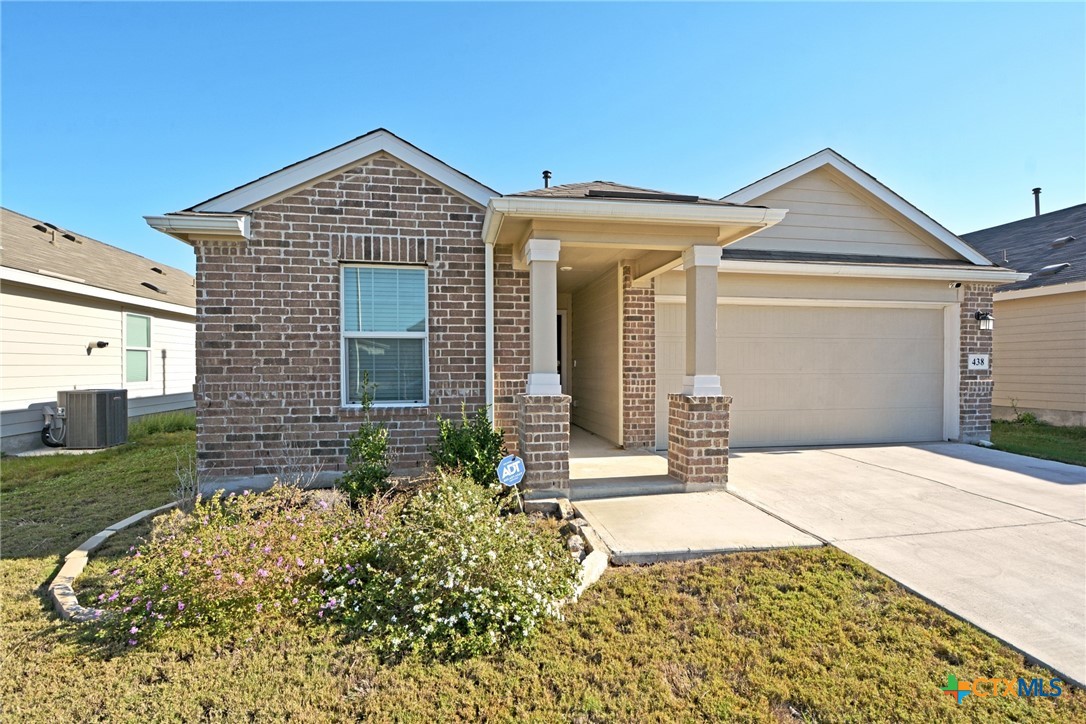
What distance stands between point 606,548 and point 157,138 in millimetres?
11136

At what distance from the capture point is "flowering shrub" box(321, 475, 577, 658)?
9.64 ft

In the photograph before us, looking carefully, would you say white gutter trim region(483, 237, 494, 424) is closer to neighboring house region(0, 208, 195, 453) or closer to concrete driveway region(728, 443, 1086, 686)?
concrete driveway region(728, 443, 1086, 686)

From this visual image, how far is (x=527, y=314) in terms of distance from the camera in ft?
20.6

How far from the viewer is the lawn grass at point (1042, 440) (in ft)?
25.6

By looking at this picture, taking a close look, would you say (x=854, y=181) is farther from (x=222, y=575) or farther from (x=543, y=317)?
(x=222, y=575)

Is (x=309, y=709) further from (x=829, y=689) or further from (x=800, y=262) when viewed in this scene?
(x=800, y=262)

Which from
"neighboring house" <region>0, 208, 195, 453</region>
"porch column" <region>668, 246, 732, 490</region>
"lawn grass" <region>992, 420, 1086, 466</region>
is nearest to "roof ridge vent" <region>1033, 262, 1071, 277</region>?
"lawn grass" <region>992, 420, 1086, 466</region>

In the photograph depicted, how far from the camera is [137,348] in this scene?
1147cm

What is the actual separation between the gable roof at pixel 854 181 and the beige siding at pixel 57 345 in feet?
39.1

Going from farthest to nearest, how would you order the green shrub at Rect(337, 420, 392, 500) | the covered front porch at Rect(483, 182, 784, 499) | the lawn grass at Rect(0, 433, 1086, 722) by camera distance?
the covered front porch at Rect(483, 182, 784, 499) < the green shrub at Rect(337, 420, 392, 500) < the lawn grass at Rect(0, 433, 1086, 722)

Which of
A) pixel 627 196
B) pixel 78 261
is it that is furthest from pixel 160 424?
pixel 627 196

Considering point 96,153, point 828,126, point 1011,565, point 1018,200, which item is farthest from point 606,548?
point 1018,200

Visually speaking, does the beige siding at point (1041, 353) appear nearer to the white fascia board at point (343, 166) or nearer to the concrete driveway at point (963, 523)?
the concrete driveway at point (963, 523)

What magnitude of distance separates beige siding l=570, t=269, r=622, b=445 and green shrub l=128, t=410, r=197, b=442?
862 cm
